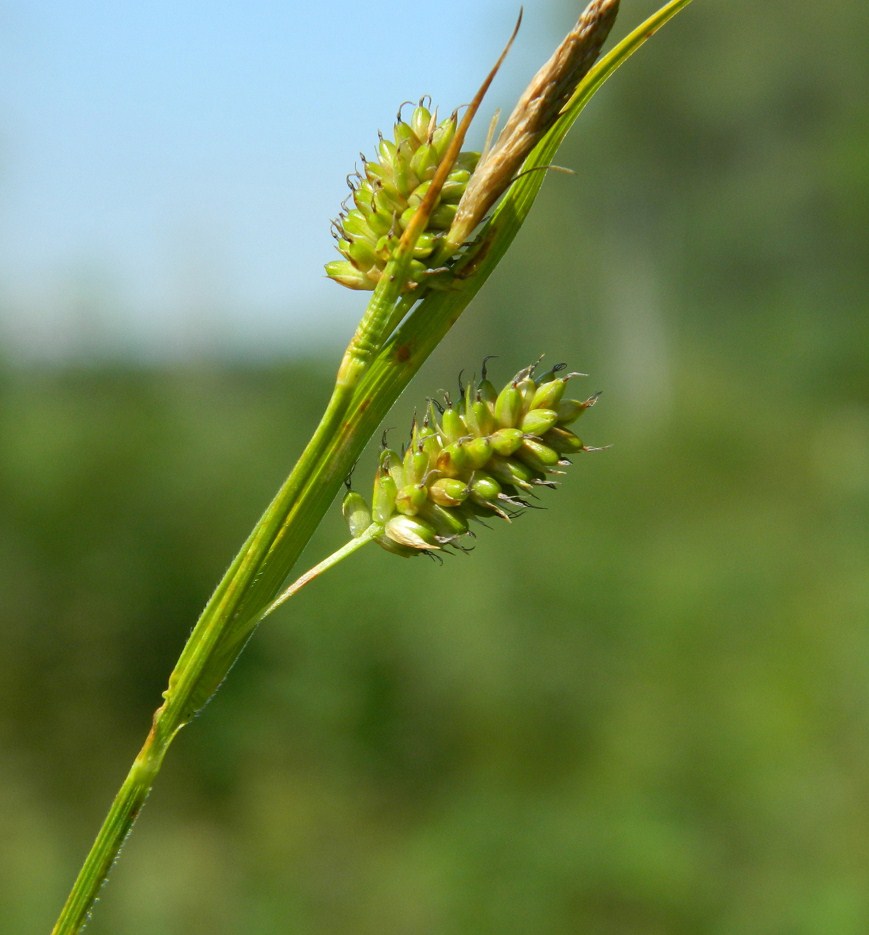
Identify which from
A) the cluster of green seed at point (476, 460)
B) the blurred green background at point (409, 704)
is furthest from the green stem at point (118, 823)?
the blurred green background at point (409, 704)

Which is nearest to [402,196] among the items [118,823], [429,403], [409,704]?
[429,403]

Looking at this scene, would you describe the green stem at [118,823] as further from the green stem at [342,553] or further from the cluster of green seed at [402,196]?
the cluster of green seed at [402,196]

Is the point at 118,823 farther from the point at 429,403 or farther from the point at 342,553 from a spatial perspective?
the point at 429,403

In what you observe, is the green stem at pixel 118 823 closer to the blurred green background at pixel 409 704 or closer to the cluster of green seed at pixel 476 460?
the cluster of green seed at pixel 476 460

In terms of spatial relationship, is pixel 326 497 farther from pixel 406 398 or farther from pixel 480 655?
pixel 406 398

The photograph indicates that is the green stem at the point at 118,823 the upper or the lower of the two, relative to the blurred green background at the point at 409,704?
upper

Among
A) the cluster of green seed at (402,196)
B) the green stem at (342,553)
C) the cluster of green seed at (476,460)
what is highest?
the cluster of green seed at (402,196)

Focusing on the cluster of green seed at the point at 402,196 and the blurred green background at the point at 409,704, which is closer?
the cluster of green seed at the point at 402,196

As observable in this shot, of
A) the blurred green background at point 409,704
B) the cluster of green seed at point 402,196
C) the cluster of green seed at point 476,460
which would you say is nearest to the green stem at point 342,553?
the cluster of green seed at point 476,460

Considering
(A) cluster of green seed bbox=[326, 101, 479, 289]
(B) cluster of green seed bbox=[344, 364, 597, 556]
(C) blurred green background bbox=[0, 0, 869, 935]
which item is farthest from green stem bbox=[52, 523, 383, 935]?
(C) blurred green background bbox=[0, 0, 869, 935]
